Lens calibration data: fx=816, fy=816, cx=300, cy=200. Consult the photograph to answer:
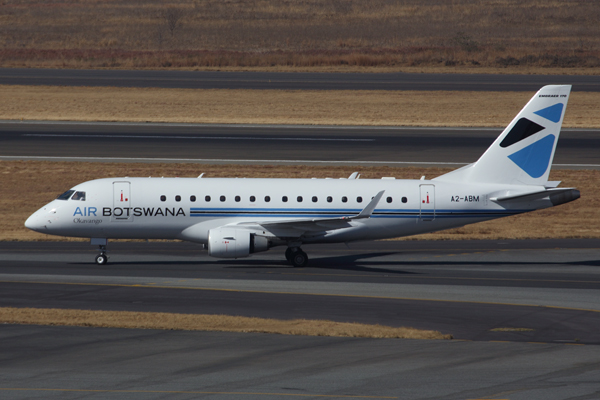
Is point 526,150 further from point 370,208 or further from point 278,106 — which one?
point 278,106

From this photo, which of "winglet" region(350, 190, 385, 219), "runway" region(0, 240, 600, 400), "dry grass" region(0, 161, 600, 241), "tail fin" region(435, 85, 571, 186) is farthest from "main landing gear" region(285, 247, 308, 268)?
"dry grass" region(0, 161, 600, 241)

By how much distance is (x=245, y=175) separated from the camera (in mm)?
56031

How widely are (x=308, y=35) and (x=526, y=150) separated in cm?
12730

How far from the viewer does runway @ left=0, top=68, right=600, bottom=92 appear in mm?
Result: 96312

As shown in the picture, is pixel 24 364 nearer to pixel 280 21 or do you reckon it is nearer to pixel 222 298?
pixel 222 298

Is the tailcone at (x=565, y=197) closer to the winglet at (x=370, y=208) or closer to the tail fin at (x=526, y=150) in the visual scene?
the tail fin at (x=526, y=150)

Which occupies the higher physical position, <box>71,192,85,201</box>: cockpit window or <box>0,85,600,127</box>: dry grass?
<box>0,85,600,127</box>: dry grass

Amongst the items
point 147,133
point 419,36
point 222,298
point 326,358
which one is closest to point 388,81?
point 147,133

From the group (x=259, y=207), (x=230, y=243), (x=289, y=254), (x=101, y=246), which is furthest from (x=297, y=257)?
(x=101, y=246)

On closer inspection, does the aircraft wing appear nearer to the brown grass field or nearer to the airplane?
the airplane

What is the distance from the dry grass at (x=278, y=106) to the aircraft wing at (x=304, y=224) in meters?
41.7

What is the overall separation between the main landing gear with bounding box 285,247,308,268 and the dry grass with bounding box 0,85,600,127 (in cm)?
4125

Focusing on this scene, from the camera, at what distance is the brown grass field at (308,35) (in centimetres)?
12194

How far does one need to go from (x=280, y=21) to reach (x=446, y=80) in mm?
76694
